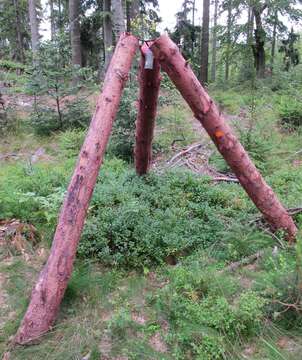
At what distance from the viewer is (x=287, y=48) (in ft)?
54.4

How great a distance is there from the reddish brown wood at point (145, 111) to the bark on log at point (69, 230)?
39.5 inches

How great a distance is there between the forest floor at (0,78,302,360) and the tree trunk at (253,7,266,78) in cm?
1106

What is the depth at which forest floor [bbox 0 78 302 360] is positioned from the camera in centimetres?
261

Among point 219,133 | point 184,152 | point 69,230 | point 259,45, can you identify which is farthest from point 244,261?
point 259,45

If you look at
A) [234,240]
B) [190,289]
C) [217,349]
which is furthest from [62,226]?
[234,240]

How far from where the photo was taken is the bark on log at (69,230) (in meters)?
2.77

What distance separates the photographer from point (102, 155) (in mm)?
3205

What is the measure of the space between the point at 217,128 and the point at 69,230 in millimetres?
2040

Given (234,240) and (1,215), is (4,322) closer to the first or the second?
(1,215)

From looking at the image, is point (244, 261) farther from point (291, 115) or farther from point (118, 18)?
point (118, 18)

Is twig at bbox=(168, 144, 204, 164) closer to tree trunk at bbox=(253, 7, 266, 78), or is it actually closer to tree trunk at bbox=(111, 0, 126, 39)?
tree trunk at bbox=(111, 0, 126, 39)

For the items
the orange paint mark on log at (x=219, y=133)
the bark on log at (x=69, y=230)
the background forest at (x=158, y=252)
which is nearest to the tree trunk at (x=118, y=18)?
the background forest at (x=158, y=252)

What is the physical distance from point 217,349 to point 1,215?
3449 mm

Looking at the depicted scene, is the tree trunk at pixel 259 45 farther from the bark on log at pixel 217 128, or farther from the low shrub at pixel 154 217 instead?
the bark on log at pixel 217 128
